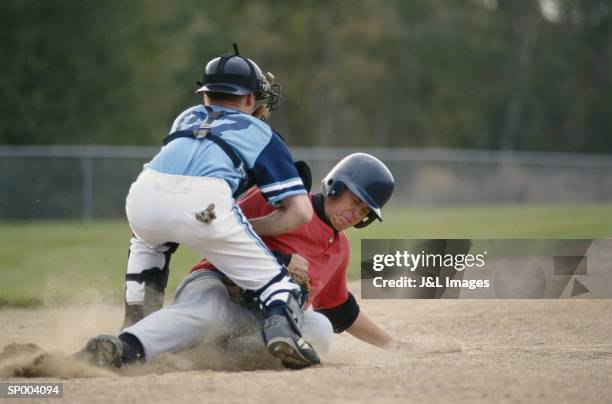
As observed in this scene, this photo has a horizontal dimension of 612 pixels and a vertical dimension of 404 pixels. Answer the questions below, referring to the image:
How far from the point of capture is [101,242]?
578 inches

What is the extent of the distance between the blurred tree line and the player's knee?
22.0 meters

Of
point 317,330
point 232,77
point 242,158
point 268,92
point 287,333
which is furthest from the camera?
point 268,92

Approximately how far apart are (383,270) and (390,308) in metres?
2.19

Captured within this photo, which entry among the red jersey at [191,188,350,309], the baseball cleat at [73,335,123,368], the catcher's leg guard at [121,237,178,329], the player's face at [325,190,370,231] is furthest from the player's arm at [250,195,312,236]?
the baseball cleat at [73,335,123,368]

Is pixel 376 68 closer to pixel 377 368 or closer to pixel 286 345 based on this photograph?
pixel 377 368

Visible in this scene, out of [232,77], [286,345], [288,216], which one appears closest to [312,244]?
[288,216]

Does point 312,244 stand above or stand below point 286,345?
above

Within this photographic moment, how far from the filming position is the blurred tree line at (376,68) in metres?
27.4

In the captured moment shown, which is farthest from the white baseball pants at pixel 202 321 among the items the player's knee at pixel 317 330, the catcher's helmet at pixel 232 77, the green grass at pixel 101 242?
the green grass at pixel 101 242

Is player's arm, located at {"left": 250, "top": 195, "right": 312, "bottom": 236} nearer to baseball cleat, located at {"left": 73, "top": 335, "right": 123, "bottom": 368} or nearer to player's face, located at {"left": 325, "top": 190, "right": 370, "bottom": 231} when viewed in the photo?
player's face, located at {"left": 325, "top": 190, "right": 370, "bottom": 231}

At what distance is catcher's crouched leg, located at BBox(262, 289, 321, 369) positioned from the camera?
4.53m

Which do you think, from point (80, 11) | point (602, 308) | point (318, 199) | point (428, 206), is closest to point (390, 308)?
point (602, 308)

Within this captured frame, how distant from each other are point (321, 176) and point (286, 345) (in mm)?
17789

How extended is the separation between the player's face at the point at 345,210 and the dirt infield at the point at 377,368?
0.80 meters
